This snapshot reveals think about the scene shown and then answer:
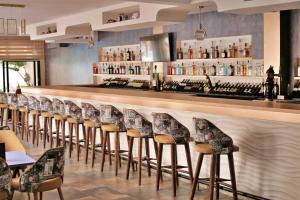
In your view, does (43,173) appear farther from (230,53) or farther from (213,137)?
(230,53)

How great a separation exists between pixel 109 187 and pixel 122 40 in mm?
6499

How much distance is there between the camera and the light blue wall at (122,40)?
7703 millimetres

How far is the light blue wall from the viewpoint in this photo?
770cm

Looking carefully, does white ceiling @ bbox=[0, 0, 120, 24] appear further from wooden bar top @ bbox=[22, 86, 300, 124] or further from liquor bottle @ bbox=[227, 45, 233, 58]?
liquor bottle @ bbox=[227, 45, 233, 58]

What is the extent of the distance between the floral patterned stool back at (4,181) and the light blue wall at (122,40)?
207 inches

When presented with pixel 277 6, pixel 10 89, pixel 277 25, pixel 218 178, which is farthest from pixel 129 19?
pixel 10 89

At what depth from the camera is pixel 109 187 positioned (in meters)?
5.42

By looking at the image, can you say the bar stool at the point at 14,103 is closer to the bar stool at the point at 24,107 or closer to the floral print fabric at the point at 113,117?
the bar stool at the point at 24,107

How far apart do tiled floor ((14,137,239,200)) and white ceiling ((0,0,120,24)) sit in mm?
3109

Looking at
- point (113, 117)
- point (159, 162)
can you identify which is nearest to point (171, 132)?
point (159, 162)

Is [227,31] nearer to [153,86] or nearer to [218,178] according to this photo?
[153,86]

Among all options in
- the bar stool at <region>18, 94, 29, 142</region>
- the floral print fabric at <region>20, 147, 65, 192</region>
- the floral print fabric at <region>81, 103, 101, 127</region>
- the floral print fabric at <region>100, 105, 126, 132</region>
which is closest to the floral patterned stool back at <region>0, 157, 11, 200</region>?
the floral print fabric at <region>20, 147, 65, 192</region>

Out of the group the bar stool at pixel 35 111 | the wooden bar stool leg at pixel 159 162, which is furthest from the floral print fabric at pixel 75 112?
the wooden bar stool leg at pixel 159 162

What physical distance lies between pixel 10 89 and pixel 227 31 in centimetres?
831
